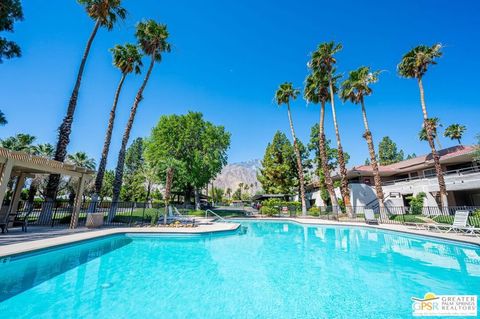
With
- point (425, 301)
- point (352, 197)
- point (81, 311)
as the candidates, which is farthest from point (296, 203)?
point (81, 311)

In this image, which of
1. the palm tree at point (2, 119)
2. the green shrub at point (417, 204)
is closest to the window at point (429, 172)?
the green shrub at point (417, 204)

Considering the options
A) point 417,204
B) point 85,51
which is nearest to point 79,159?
point 85,51

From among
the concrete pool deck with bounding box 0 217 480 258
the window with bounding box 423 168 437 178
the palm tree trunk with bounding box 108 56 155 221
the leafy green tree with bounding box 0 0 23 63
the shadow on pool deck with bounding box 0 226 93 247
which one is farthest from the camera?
the window with bounding box 423 168 437 178

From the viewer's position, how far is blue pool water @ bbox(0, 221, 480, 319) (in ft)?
15.1

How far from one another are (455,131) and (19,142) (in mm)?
57855

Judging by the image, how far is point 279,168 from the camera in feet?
117

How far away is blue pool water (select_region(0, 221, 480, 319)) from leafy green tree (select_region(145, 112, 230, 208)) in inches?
625

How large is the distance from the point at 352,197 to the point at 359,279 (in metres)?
22.3

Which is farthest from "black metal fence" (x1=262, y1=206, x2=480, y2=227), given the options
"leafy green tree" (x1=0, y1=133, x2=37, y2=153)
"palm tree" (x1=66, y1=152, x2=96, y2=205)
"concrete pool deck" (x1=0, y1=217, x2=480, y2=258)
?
"leafy green tree" (x1=0, y1=133, x2=37, y2=153)

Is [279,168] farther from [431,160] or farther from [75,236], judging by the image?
[75,236]

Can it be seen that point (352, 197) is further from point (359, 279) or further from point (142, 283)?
point (142, 283)

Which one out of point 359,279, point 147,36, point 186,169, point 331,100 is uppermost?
point 147,36

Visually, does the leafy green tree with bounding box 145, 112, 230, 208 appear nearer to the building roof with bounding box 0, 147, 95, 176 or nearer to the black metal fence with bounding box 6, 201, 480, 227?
the black metal fence with bounding box 6, 201, 480, 227

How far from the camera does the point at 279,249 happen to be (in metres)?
10.7
